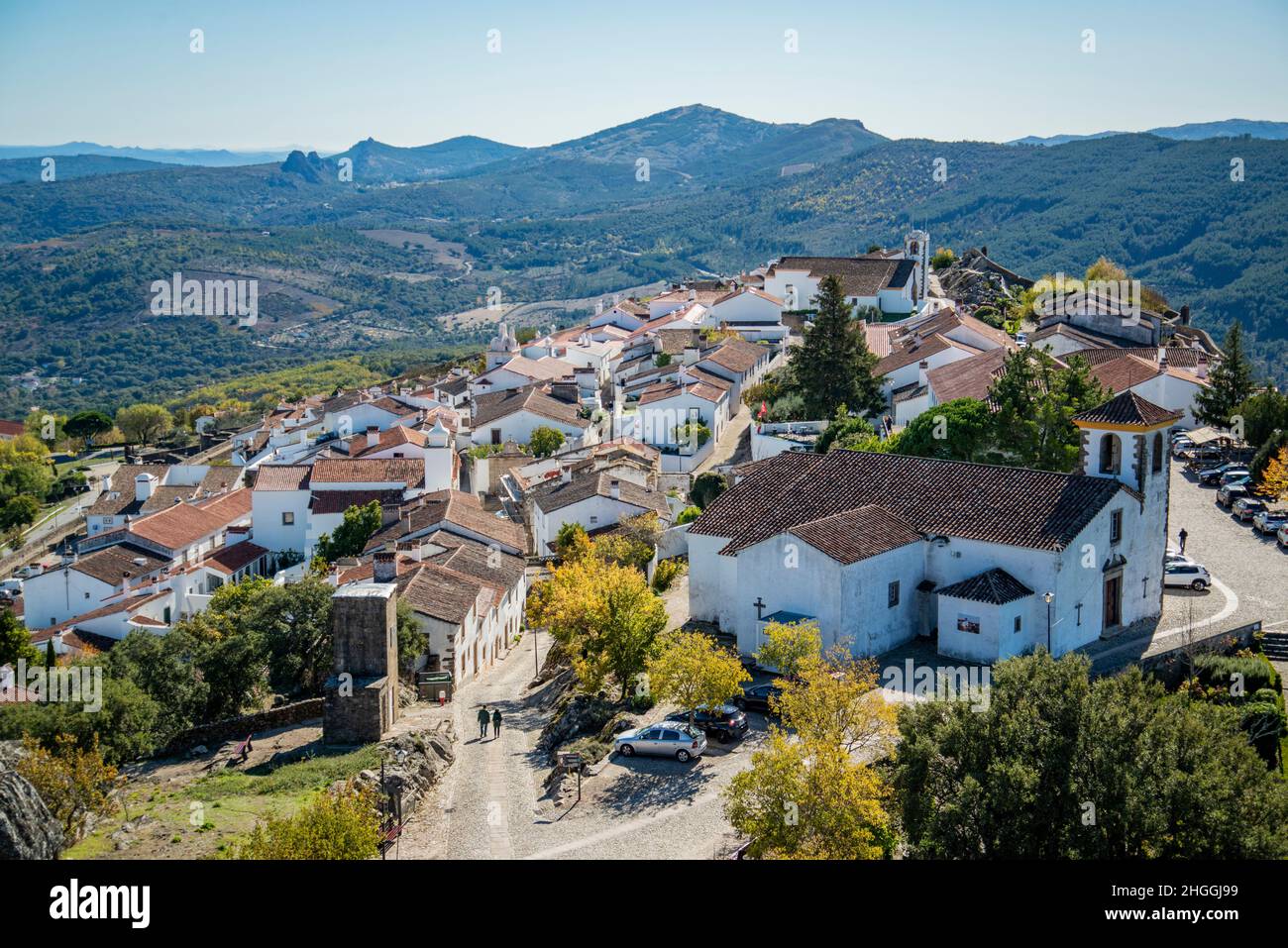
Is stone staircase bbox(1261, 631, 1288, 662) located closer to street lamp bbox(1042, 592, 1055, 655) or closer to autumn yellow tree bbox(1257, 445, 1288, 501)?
street lamp bbox(1042, 592, 1055, 655)

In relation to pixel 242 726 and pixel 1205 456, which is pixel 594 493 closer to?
pixel 242 726

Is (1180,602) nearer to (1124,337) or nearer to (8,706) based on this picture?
(8,706)

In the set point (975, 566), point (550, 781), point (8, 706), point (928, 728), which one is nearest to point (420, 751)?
point (550, 781)

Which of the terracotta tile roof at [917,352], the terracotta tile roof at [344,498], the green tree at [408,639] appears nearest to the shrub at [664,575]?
the green tree at [408,639]

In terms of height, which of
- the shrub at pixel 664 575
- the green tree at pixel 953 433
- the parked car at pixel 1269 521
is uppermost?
the green tree at pixel 953 433

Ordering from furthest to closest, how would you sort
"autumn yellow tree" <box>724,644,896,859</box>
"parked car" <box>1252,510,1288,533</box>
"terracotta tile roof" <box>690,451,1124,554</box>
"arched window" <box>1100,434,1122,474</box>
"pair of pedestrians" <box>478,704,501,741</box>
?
"parked car" <box>1252,510,1288,533</box> < "arched window" <box>1100,434,1122,474</box> < "pair of pedestrians" <box>478,704,501,741</box> < "terracotta tile roof" <box>690,451,1124,554</box> < "autumn yellow tree" <box>724,644,896,859</box>

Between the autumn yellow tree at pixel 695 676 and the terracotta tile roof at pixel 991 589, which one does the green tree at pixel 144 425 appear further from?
the terracotta tile roof at pixel 991 589

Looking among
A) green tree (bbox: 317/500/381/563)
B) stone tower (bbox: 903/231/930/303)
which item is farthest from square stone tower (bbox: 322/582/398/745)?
stone tower (bbox: 903/231/930/303)
